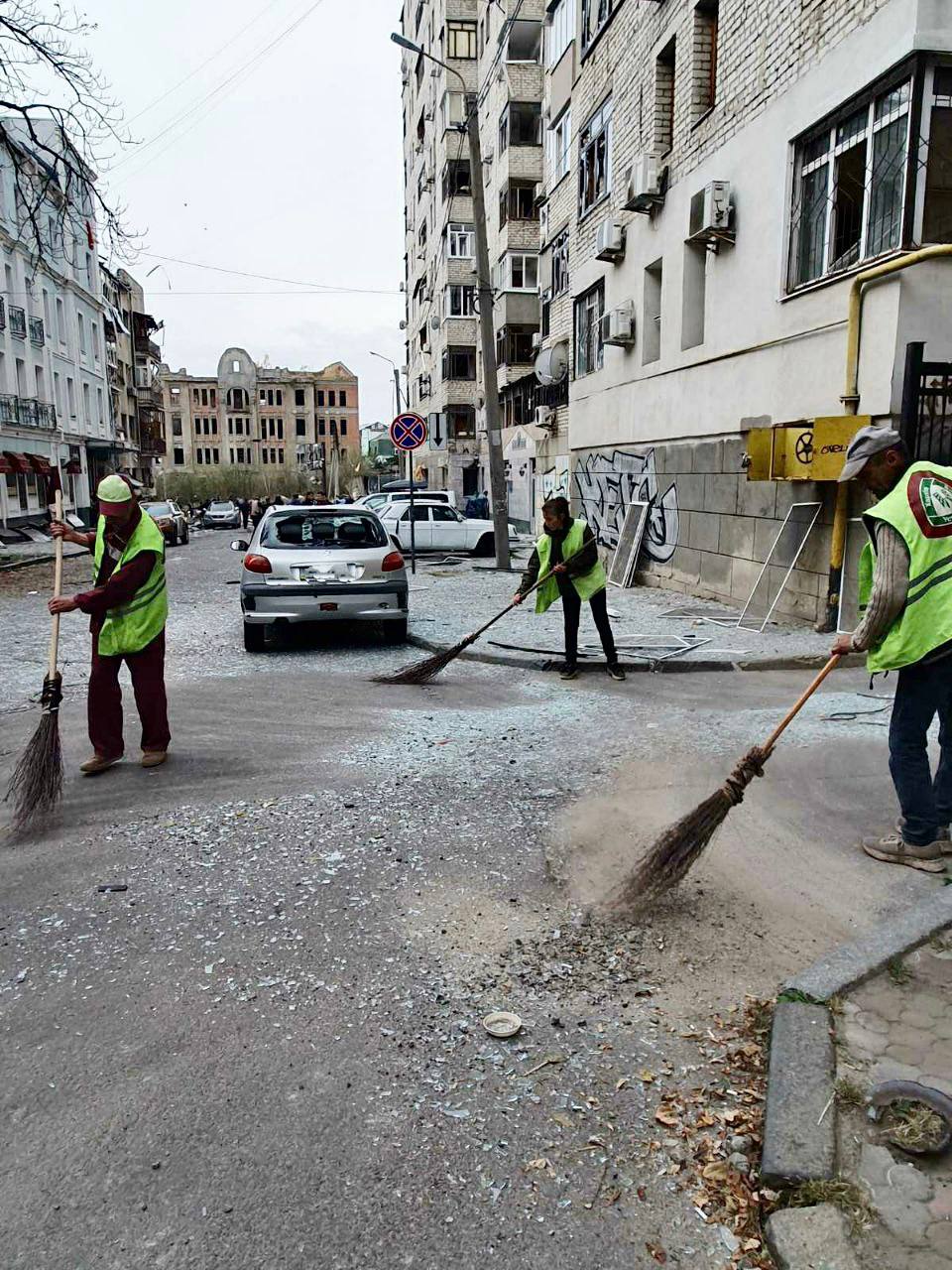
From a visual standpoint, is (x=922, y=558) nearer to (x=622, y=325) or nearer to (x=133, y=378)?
(x=622, y=325)

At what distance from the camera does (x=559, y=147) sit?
2188cm

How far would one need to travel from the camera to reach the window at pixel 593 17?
17.0 m

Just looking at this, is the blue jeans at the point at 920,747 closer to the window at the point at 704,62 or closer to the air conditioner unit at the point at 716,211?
the air conditioner unit at the point at 716,211

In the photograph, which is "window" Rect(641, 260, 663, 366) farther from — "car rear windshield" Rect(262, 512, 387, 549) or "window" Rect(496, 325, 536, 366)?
"window" Rect(496, 325, 536, 366)

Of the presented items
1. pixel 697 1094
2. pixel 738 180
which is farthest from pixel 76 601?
pixel 738 180

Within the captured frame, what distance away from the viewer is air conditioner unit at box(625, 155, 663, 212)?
47.0ft

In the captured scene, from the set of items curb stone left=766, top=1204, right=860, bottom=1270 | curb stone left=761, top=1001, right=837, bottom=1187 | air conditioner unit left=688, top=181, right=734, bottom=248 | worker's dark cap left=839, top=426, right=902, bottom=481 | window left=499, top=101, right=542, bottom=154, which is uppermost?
window left=499, top=101, right=542, bottom=154

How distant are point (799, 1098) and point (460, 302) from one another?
41.9 meters

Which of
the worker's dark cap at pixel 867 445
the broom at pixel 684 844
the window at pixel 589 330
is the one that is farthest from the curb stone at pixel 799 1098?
the window at pixel 589 330

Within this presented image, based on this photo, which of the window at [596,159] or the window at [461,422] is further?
the window at [461,422]

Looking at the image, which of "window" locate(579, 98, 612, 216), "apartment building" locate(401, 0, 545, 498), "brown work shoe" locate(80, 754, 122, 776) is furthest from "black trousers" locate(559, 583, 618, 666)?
"apartment building" locate(401, 0, 545, 498)

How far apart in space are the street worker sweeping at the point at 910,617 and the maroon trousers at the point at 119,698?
4.06 m

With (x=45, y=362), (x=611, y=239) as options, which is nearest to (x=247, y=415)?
(x=45, y=362)

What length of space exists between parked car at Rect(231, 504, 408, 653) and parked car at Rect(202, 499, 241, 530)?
38792 mm
